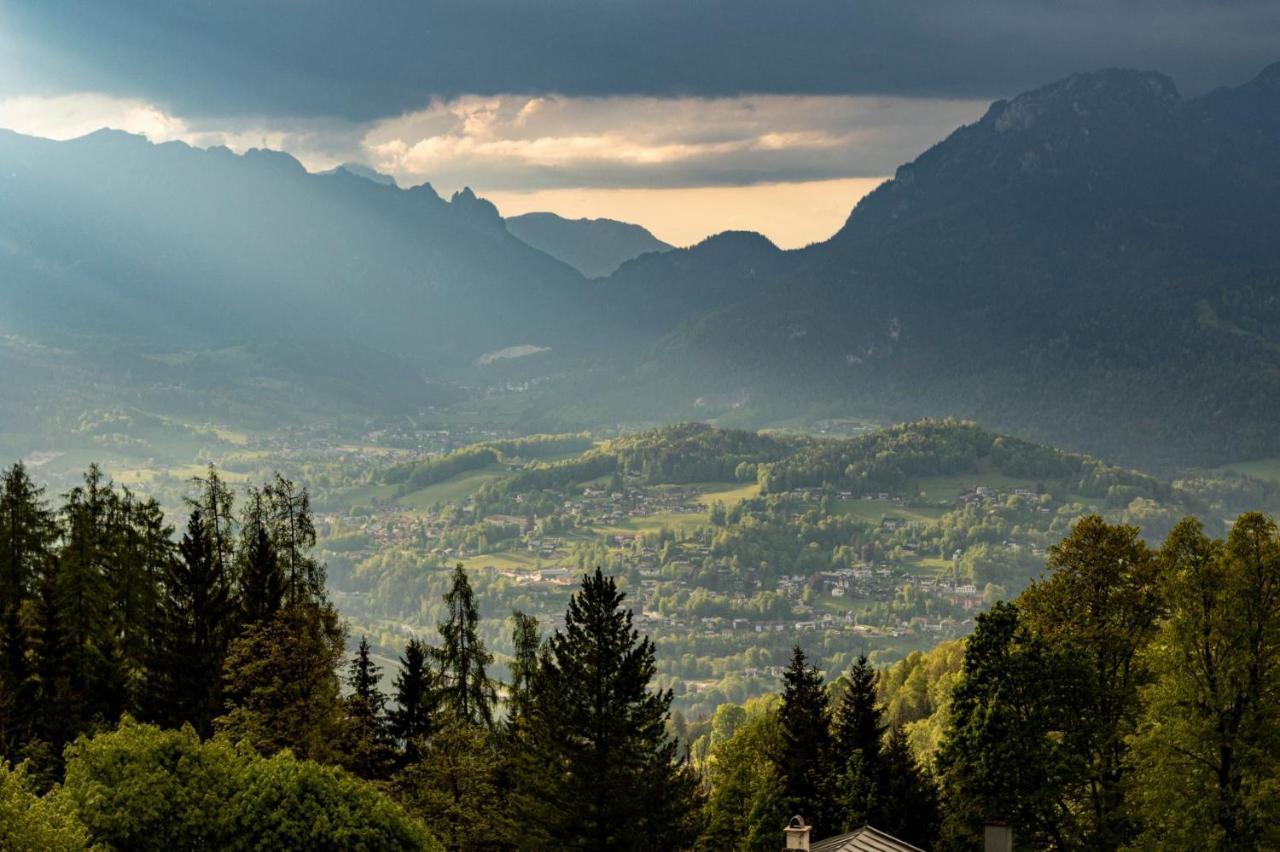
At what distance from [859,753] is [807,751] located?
5299 mm

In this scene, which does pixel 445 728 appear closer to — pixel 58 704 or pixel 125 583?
pixel 58 704

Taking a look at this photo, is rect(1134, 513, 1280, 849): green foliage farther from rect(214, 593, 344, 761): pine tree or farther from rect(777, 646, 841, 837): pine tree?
rect(214, 593, 344, 761): pine tree

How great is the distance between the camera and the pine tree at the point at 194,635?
161ft

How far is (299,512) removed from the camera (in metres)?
55.6

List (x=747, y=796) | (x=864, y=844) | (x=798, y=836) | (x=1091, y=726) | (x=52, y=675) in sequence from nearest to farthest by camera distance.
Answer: (x=798, y=836), (x=864, y=844), (x=1091, y=726), (x=52, y=675), (x=747, y=796)

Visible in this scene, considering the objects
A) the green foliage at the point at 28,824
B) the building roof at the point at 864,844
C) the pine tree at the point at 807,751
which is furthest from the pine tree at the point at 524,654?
the green foliage at the point at 28,824

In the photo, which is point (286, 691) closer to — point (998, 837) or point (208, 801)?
point (208, 801)

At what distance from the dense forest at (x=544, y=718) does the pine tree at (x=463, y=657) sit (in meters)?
0.12

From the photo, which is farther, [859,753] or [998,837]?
[859,753]

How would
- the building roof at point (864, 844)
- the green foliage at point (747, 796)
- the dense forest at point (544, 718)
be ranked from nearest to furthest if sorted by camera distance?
the dense forest at point (544, 718) → the building roof at point (864, 844) → the green foliage at point (747, 796)

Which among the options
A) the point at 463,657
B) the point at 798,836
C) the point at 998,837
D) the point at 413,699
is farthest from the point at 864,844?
the point at 413,699

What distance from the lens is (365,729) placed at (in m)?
50.3

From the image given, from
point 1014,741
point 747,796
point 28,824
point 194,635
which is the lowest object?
point 747,796

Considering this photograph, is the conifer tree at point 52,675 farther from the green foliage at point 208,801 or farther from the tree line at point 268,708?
the green foliage at point 208,801
